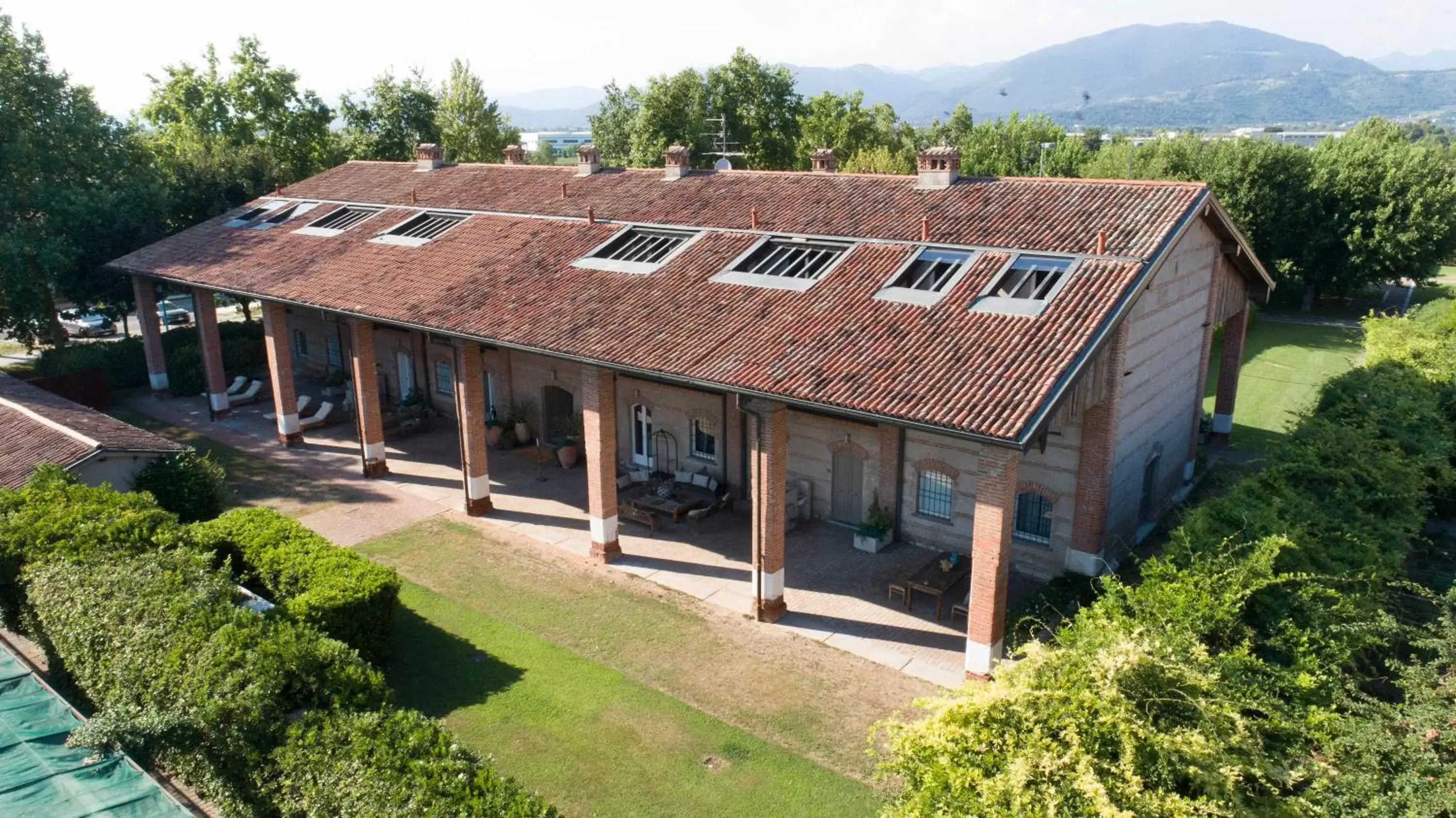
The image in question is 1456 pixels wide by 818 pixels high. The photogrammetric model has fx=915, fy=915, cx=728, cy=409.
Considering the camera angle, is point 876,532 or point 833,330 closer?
point 833,330

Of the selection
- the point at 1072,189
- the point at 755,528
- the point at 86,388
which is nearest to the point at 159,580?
the point at 755,528

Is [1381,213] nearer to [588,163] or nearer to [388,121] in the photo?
[588,163]

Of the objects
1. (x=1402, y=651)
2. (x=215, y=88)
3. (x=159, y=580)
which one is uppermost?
(x=215, y=88)

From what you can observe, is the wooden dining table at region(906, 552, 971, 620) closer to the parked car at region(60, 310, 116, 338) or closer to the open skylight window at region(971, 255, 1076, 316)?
the open skylight window at region(971, 255, 1076, 316)

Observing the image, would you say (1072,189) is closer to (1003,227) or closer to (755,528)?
(1003,227)

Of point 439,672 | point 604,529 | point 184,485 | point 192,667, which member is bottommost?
point 439,672

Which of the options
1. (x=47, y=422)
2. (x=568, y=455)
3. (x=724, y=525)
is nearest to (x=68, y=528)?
(x=47, y=422)

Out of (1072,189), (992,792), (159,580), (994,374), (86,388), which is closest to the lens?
(992,792)
